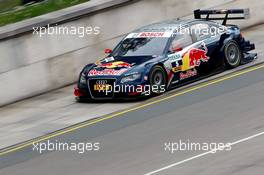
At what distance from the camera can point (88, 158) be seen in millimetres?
13562

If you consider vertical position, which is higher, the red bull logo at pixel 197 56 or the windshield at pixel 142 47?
the windshield at pixel 142 47

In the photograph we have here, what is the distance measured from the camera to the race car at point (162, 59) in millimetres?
17984

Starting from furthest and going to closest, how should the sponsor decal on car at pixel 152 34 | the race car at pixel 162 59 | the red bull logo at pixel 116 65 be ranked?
the sponsor decal on car at pixel 152 34, the red bull logo at pixel 116 65, the race car at pixel 162 59

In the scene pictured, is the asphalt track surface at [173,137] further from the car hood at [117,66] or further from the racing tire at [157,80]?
the car hood at [117,66]

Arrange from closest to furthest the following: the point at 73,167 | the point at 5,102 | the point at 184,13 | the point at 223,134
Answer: the point at 73,167 → the point at 223,134 → the point at 5,102 → the point at 184,13

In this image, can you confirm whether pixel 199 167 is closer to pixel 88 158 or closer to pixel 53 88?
pixel 88 158

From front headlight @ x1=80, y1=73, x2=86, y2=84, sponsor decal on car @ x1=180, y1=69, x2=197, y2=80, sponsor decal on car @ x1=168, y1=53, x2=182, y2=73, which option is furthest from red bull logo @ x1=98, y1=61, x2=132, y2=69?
sponsor decal on car @ x1=180, y1=69, x2=197, y2=80

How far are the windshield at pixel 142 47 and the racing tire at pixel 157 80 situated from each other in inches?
19.3

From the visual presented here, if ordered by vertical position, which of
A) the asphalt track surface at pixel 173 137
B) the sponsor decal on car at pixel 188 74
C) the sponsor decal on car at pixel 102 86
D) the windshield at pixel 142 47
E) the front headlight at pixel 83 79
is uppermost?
the windshield at pixel 142 47

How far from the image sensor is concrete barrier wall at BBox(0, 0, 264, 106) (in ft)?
66.3

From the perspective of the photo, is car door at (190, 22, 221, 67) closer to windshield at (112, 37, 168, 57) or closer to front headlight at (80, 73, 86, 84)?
windshield at (112, 37, 168, 57)

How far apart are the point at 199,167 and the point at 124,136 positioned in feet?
9.76

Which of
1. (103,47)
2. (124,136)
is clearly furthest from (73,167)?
(103,47)

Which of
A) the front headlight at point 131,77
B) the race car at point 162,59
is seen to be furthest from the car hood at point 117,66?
the front headlight at point 131,77
